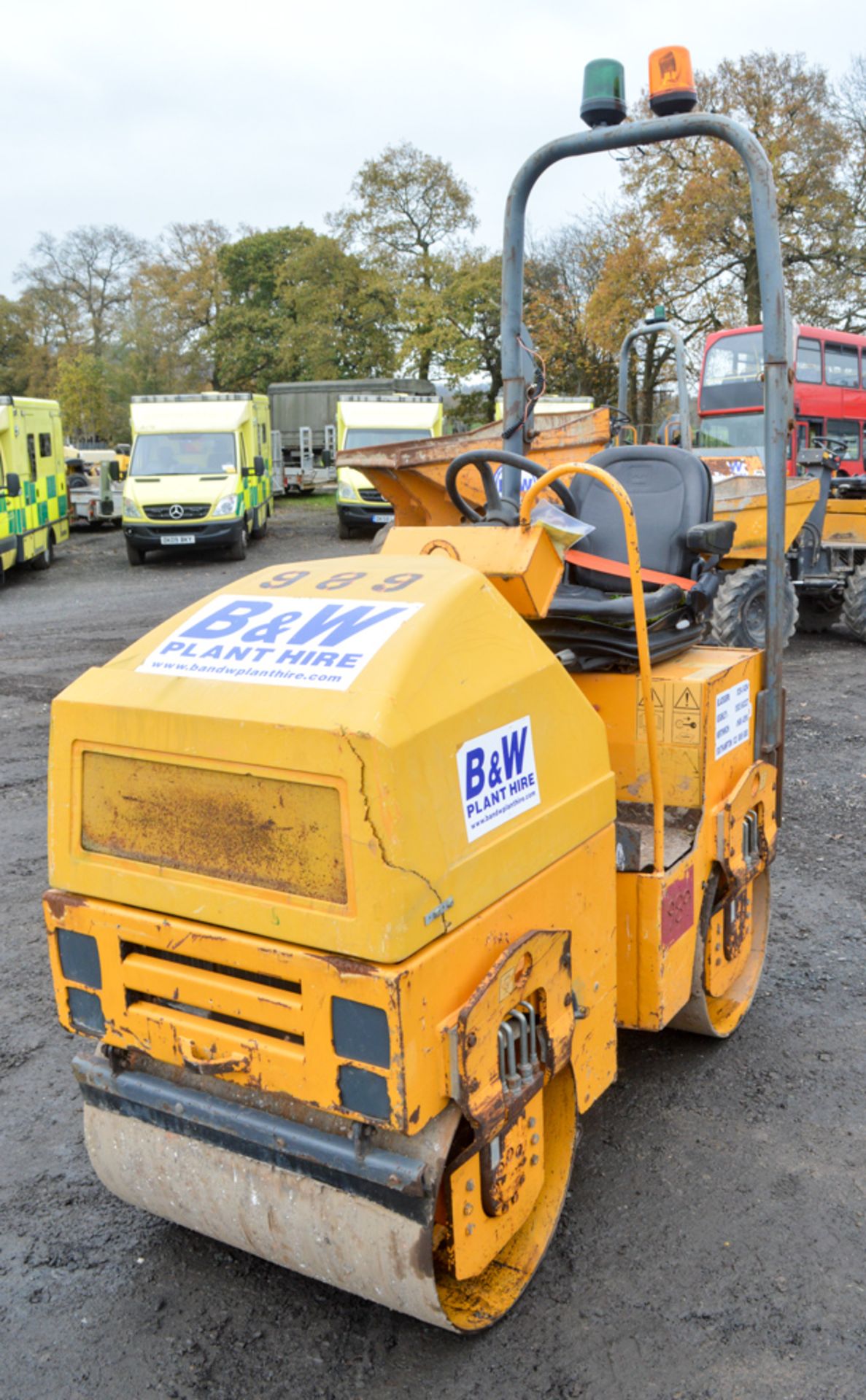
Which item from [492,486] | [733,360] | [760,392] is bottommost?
[492,486]

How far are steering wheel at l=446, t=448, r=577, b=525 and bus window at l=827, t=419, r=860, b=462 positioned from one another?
566 inches

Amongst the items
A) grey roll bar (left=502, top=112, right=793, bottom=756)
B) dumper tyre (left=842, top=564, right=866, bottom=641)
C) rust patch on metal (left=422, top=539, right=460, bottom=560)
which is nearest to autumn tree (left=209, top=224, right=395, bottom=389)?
dumper tyre (left=842, top=564, right=866, bottom=641)

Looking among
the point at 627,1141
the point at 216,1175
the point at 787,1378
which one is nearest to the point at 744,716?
the point at 627,1141

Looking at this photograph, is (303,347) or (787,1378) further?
(303,347)

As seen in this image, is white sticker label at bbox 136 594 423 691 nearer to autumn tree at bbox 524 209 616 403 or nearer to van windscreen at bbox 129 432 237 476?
van windscreen at bbox 129 432 237 476

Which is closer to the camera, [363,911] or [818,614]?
[363,911]

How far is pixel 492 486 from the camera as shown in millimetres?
3039

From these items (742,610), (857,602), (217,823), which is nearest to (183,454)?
(857,602)

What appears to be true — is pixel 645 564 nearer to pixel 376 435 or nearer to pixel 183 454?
pixel 183 454

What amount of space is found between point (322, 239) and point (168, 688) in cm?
3100

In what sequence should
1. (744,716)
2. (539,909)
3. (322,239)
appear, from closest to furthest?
(539,909)
(744,716)
(322,239)

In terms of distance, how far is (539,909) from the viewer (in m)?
2.34

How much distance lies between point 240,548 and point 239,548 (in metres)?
0.02

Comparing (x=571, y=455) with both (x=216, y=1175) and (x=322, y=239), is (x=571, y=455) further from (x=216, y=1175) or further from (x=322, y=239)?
(x=322, y=239)
